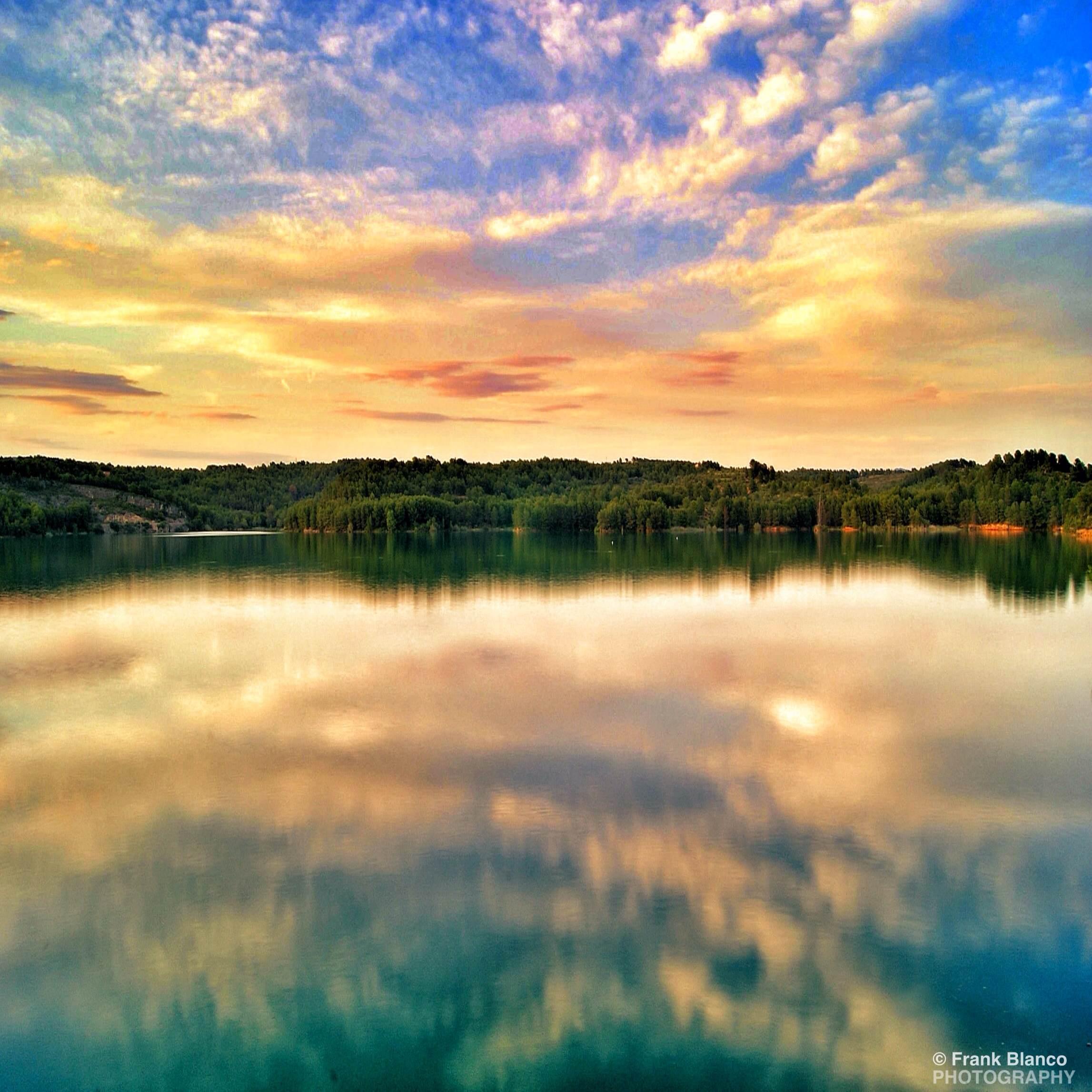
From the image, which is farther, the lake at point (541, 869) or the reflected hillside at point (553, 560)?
the reflected hillside at point (553, 560)

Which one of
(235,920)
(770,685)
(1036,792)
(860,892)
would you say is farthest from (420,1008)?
(770,685)

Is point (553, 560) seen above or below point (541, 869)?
above

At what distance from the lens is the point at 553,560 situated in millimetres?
87125

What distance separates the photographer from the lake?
8.19 meters

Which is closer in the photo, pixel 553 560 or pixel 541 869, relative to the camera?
pixel 541 869

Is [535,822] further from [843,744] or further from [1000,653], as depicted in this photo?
[1000,653]

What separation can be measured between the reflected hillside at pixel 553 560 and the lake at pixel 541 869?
100.0ft

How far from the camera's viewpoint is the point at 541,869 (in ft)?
38.5

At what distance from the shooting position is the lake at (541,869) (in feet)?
26.9

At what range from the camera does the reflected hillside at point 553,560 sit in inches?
2425

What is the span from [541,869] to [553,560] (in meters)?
75.5

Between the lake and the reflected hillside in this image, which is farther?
the reflected hillside

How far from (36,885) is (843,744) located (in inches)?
607

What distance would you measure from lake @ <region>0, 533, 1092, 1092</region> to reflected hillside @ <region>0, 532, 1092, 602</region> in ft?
100.0
